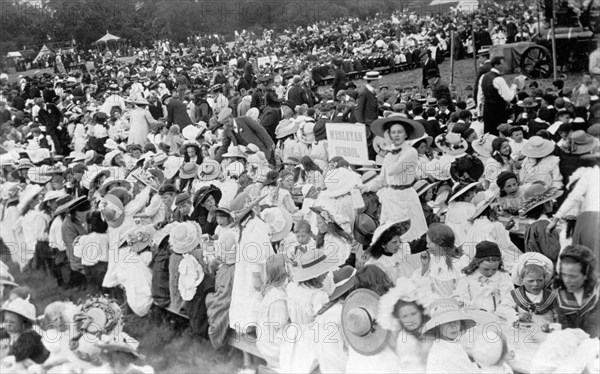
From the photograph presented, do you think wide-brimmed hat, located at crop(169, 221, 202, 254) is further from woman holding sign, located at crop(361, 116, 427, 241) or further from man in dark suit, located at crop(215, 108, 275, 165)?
man in dark suit, located at crop(215, 108, 275, 165)

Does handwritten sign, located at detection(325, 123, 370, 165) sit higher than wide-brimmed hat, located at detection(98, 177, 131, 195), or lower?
higher

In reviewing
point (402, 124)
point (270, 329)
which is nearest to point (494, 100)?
point (402, 124)

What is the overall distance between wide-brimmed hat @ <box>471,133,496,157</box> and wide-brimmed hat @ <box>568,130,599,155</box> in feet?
5.93

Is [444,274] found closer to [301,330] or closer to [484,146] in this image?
[301,330]

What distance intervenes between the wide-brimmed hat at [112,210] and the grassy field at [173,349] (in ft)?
3.33

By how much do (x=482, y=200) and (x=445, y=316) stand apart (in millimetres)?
2128

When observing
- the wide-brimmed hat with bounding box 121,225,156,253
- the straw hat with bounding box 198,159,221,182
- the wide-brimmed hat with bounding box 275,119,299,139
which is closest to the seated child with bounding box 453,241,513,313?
the wide-brimmed hat with bounding box 121,225,156,253

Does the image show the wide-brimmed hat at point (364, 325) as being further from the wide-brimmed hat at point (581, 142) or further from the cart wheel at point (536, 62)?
the cart wheel at point (536, 62)

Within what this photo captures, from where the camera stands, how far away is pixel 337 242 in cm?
550

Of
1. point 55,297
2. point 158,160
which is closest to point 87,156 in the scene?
point 158,160

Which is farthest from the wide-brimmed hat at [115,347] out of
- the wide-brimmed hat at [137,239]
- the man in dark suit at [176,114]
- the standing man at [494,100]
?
the man in dark suit at [176,114]

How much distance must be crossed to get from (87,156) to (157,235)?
4.89 metres

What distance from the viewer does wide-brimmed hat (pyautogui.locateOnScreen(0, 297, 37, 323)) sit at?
466 cm

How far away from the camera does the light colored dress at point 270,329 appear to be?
4.52m
